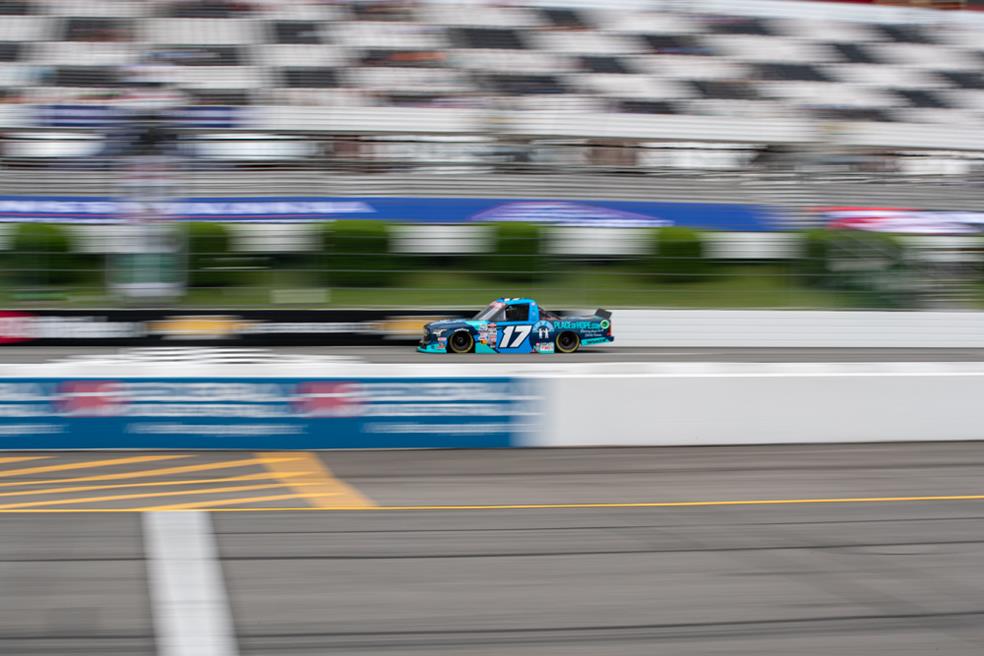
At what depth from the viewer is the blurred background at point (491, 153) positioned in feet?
80.6

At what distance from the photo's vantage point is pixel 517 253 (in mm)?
25406

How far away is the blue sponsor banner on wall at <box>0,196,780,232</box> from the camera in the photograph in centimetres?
2667

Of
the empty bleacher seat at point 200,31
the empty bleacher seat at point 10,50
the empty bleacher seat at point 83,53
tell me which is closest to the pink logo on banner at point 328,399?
the empty bleacher seat at point 83,53

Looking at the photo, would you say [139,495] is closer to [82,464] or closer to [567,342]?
[82,464]

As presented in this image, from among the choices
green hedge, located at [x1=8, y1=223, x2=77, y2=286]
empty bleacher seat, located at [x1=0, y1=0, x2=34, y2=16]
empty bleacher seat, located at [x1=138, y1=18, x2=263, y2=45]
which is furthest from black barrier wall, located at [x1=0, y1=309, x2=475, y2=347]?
empty bleacher seat, located at [x1=0, y1=0, x2=34, y2=16]

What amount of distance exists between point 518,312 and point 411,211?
24.4ft

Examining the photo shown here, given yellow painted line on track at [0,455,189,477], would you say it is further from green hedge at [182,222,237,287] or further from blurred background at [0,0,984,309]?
green hedge at [182,222,237,287]

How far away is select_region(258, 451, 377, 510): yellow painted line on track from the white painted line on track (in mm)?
933

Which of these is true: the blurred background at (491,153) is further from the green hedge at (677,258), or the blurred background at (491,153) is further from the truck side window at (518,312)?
the truck side window at (518,312)

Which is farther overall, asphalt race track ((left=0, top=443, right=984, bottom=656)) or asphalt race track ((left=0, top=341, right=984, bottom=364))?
asphalt race track ((left=0, top=341, right=984, bottom=364))

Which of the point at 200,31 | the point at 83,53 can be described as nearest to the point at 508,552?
the point at 83,53

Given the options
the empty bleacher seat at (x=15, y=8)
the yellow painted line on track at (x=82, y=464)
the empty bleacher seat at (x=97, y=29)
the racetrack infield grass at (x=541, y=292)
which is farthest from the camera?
the empty bleacher seat at (x=15, y=8)

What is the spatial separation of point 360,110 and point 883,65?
854 inches

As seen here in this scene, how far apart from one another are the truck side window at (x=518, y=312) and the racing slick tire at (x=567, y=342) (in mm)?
881
